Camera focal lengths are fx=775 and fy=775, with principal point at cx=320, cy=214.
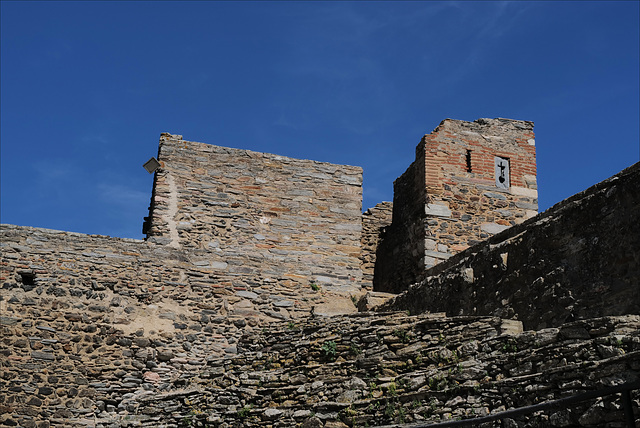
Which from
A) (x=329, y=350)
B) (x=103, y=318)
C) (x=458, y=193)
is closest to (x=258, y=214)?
(x=103, y=318)

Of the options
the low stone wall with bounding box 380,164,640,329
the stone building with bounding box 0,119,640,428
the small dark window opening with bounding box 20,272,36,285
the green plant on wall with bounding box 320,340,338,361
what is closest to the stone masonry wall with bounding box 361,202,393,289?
the stone building with bounding box 0,119,640,428

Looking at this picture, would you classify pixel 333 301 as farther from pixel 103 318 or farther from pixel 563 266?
pixel 563 266

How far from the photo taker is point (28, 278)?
488 inches

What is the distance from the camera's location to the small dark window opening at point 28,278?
12.3 meters

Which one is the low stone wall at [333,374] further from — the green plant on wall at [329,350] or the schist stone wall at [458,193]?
the schist stone wall at [458,193]

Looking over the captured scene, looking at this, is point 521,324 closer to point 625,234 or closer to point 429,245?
point 625,234

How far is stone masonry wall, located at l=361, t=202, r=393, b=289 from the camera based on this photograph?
1551 centimetres

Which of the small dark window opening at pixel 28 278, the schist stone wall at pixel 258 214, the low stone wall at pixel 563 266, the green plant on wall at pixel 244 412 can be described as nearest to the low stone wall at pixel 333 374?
the green plant on wall at pixel 244 412

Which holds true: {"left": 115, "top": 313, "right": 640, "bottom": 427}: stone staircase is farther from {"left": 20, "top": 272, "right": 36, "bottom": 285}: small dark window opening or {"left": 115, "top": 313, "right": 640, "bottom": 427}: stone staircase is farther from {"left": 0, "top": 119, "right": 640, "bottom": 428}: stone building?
{"left": 20, "top": 272, "right": 36, "bottom": 285}: small dark window opening

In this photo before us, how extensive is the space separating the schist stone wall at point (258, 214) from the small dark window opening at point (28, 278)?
7.06 feet

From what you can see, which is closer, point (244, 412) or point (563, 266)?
point (563, 266)

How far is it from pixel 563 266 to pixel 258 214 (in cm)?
683

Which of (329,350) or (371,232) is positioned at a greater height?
(371,232)

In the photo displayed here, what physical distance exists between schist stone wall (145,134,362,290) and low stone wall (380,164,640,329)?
374 centimetres
